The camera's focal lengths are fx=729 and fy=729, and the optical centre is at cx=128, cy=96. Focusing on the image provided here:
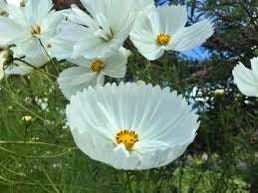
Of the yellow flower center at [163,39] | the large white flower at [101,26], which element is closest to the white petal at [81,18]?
the large white flower at [101,26]

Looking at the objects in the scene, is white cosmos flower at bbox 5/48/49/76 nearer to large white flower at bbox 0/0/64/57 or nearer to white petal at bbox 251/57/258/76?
large white flower at bbox 0/0/64/57

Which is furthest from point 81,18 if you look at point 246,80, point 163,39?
point 246,80

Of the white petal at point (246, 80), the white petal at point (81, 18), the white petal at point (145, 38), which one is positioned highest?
the white petal at point (81, 18)

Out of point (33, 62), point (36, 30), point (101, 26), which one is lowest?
point (33, 62)

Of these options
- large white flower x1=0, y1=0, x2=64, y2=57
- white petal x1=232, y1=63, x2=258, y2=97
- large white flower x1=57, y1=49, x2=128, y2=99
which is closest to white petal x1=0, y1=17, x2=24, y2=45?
large white flower x1=0, y1=0, x2=64, y2=57

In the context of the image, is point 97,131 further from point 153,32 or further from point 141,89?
point 153,32

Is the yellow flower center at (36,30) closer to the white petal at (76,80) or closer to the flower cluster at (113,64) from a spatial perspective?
the flower cluster at (113,64)

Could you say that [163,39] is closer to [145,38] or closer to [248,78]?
[145,38]
